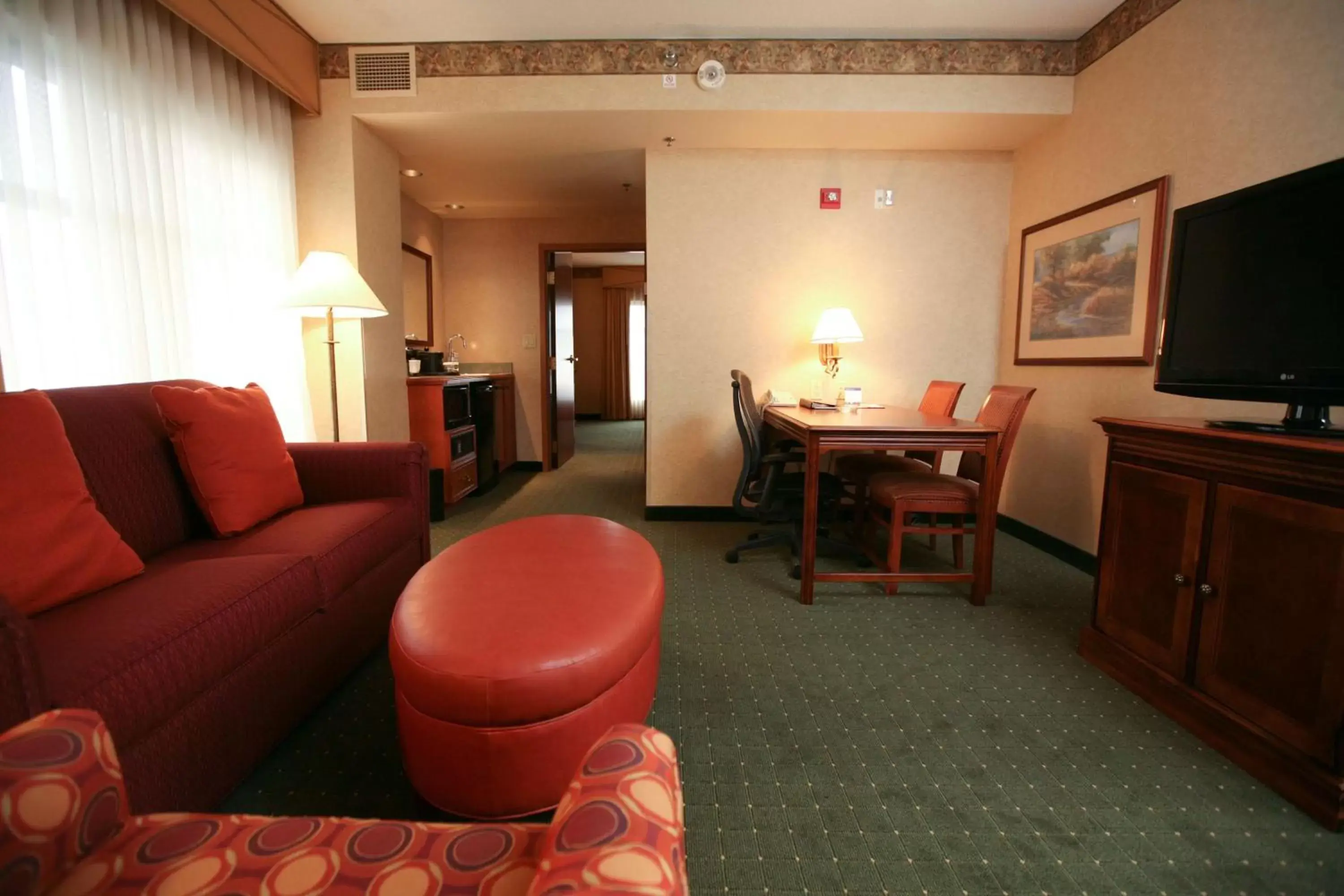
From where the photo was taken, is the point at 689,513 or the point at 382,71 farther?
the point at 689,513

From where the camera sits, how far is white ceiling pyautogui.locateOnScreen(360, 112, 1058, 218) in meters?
3.01

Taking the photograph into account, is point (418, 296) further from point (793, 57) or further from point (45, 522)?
point (45, 522)

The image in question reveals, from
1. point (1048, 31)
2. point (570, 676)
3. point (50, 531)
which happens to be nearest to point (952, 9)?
point (1048, 31)

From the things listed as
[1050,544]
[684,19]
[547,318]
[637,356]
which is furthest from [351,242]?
[637,356]

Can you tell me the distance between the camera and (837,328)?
10.8 ft

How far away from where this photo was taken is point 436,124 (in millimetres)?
3107

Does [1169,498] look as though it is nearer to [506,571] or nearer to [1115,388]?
Result: [1115,388]

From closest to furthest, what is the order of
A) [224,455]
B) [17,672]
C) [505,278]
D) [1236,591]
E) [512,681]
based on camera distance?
[17,672] < [512,681] < [1236,591] < [224,455] < [505,278]

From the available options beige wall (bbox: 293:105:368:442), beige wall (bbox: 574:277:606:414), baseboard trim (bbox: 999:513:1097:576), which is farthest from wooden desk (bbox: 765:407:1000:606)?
beige wall (bbox: 574:277:606:414)

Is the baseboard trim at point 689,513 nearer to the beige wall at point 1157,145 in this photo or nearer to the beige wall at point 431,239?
the beige wall at point 1157,145

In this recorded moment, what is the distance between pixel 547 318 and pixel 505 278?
592 mm

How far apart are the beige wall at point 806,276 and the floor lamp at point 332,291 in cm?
161

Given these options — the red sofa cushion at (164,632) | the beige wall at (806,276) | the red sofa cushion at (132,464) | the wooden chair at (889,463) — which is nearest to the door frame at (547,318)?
the beige wall at (806,276)

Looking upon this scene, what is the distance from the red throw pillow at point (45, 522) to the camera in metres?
1.14
